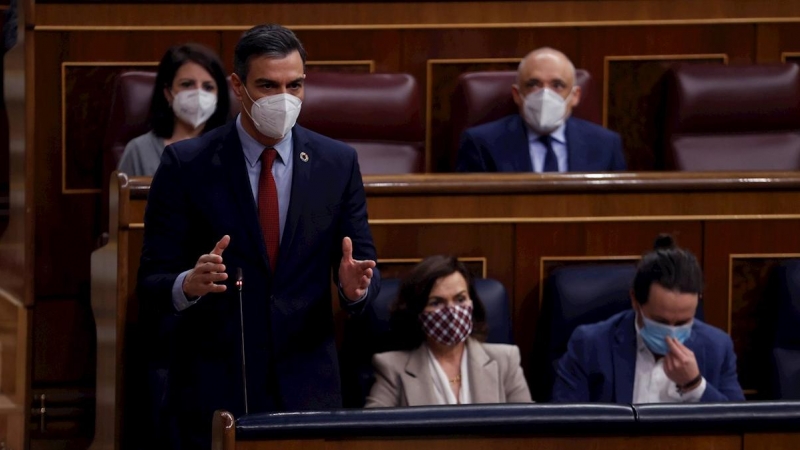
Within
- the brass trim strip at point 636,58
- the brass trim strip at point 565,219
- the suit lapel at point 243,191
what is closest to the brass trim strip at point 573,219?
the brass trim strip at point 565,219

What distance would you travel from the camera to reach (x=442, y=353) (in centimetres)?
118

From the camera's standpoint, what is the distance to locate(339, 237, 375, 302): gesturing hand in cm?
84

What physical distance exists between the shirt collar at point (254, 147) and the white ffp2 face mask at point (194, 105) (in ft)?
1.75

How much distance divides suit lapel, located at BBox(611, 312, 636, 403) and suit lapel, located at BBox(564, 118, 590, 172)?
36cm

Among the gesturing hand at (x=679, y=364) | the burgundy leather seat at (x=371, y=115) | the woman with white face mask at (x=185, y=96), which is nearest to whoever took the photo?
the gesturing hand at (x=679, y=364)

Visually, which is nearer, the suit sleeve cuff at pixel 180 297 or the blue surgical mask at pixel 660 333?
the suit sleeve cuff at pixel 180 297

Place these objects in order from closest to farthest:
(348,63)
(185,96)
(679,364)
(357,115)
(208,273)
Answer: (208,273), (679,364), (185,96), (357,115), (348,63)

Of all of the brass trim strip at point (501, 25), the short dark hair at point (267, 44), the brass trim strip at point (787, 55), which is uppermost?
the brass trim strip at point (501, 25)

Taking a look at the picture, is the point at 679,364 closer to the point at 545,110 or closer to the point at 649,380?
the point at 649,380

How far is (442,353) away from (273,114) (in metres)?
0.39

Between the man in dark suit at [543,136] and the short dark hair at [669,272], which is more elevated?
the man in dark suit at [543,136]

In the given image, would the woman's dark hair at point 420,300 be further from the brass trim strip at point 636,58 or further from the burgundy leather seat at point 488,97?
the brass trim strip at point 636,58

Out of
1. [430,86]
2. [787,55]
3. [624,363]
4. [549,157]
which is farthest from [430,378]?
[787,55]

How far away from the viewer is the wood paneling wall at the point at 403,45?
155cm
